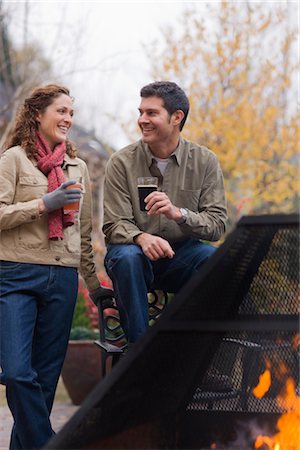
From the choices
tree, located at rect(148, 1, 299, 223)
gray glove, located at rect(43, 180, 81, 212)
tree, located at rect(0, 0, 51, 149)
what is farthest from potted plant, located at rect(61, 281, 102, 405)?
tree, located at rect(148, 1, 299, 223)

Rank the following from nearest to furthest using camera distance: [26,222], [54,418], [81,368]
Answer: [26,222] < [54,418] < [81,368]

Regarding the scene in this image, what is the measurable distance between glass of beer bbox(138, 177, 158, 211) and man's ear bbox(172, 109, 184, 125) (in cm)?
49

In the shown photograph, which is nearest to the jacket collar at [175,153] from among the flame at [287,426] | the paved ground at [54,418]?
the flame at [287,426]

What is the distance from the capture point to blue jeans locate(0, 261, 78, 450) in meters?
3.93

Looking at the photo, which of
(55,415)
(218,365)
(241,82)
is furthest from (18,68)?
(218,365)

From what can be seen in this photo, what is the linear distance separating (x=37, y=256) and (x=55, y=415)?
311cm

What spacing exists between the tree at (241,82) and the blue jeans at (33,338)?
28.9 feet

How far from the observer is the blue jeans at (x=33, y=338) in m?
3.93

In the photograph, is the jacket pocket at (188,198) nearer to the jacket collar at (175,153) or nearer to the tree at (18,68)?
the jacket collar at (175,153)

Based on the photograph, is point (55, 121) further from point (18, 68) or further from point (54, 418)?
point (18, 68)

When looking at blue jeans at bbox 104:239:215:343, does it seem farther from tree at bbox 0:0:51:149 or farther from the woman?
tree at bbox 0:0:51:149

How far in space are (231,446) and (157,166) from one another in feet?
4.81

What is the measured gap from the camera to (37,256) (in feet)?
13.4

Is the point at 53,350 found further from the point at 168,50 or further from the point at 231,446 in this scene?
the point at 168,50
